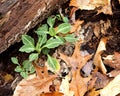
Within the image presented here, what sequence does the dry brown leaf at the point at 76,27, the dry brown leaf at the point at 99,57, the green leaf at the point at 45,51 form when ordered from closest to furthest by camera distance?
the dry brown leaf at the point at 99,57, the green leaf at the point at 45,51, the dry brown leaf at the point at 76,27

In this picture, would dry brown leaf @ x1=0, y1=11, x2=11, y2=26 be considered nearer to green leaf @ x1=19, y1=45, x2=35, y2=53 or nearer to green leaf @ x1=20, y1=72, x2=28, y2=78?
green leaf @ x1=19, y1=45, x2=35, y2=53

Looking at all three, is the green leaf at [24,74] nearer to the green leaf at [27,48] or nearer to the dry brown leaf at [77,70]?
the green leaf at [27,48]

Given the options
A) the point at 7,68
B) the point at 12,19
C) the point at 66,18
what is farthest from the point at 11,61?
the point at 66,18

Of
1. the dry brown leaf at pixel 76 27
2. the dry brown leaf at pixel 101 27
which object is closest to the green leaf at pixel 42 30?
the dry brown leaf at pixel 76 27

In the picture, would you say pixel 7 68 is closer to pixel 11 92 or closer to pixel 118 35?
pixel 11 92

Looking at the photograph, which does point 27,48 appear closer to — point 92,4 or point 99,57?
point 99,57

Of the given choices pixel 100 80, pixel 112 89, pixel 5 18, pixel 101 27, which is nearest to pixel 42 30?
pixel 5 18

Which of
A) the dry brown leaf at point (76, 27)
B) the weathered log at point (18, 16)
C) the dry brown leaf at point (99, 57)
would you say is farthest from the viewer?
the dry brown leaf at point (76, 27)
